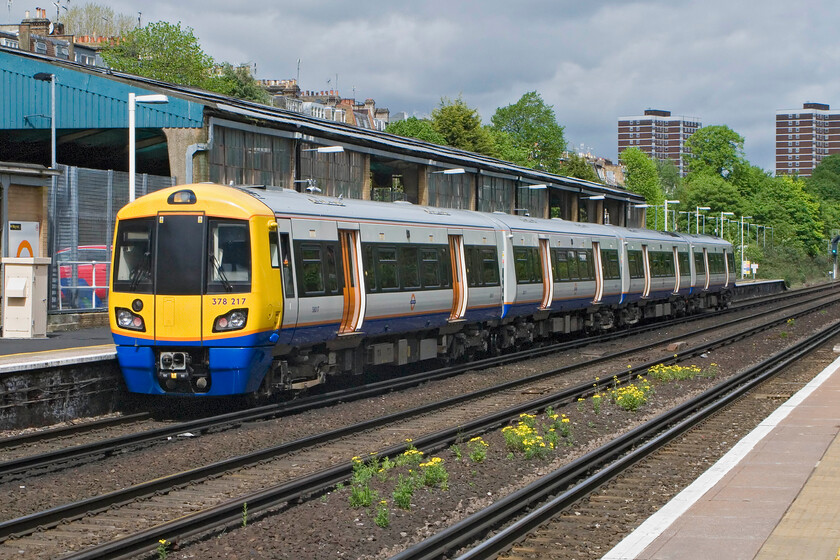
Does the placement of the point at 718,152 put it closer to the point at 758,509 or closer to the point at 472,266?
the point at 472,266

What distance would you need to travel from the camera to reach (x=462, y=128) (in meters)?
79.7

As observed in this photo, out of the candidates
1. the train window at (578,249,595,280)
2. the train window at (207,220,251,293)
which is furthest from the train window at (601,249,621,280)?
the train window at (207,220,251,293)

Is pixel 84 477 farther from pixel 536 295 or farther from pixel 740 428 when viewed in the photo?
pixel 536 295

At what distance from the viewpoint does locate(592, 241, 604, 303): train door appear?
94.6 ft

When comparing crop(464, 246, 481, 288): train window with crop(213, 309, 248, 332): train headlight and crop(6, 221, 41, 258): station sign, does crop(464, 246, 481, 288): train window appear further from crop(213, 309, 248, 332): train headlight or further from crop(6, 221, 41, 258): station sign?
crop(6, 221, 41, 258): station sign

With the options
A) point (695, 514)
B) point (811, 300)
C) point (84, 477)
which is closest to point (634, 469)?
point (695, 514)

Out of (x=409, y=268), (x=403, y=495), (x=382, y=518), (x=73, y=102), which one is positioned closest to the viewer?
(x=382, y=518)

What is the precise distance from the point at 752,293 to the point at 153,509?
57.1 meters

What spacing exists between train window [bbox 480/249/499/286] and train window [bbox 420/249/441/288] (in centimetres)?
226

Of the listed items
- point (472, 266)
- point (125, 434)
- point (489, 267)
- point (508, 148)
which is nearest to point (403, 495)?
point (125, 434)

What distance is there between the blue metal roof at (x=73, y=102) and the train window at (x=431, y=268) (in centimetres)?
809

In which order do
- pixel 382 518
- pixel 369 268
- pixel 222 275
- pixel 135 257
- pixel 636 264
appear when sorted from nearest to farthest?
1. pixel 382 518
2. pixel 222 275
3. pixel 135 257
4. pixel 369 268
5. pixel 636 264

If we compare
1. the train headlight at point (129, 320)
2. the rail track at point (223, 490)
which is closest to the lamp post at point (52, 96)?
the train headlight at point (129, 320)

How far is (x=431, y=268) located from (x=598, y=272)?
1096 centimetres
